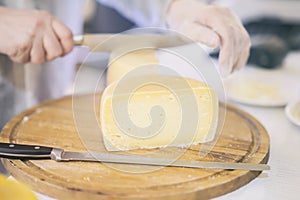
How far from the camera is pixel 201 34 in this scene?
90 cm

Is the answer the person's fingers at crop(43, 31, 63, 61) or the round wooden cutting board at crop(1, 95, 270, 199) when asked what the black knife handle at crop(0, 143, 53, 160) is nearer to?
the round wooden cutting board at crop(1, 95, 270, 199)

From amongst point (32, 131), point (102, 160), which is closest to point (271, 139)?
point (102, 160)

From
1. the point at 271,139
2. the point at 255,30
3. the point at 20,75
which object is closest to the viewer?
the point at 271,139

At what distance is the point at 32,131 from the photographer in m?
0.83

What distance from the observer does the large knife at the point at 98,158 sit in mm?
706

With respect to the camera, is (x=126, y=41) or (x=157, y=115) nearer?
(x=157, y=115)

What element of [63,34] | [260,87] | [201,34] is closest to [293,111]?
[260,87]

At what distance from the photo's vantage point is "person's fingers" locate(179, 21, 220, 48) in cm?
88

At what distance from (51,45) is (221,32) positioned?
331 mm

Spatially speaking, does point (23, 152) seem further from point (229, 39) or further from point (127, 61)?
point (229, 39)

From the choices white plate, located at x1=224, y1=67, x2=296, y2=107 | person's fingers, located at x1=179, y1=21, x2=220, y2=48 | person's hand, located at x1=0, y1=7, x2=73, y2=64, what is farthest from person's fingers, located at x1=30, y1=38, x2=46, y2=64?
white plate, located at x1=224, y1=67, x2=296, y2=107

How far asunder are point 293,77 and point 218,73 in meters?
0.40

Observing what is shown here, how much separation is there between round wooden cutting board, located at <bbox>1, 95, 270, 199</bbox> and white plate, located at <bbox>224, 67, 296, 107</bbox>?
0.62ft

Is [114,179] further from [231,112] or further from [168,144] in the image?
[231,112]
